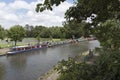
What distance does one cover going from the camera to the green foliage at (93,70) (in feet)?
18.1

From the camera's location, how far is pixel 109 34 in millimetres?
5941

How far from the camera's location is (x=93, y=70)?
602 cm

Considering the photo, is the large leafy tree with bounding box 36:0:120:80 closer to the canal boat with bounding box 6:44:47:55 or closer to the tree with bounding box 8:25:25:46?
the canal boat with bounding box 6:44:47:55

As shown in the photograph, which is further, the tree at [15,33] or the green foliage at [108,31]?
the tree at [15,33]

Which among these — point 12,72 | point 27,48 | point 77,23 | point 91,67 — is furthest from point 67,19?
point 27,48

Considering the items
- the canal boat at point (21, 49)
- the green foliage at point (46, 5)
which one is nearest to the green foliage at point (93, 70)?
the green foliage at point (46, 5)

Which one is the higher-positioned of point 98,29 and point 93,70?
point 98,29

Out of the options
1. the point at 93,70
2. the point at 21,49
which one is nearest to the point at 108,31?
the point at 93,70

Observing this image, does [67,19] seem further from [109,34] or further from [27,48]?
[27,48]

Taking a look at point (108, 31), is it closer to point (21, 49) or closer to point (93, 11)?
point (93, 11)

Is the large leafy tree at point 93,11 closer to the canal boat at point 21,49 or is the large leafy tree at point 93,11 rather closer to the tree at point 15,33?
the canal boat at point 21,49

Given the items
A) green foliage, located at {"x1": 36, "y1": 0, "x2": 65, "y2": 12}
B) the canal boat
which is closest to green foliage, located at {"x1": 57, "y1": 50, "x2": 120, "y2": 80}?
green foliage, located at {"x1": 36, "y1": 0, "x2": 65, "y2": 12}

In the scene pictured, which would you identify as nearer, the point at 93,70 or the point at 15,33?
the point at 93,70

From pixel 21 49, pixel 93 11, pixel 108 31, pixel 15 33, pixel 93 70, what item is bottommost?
pixel 21 49
